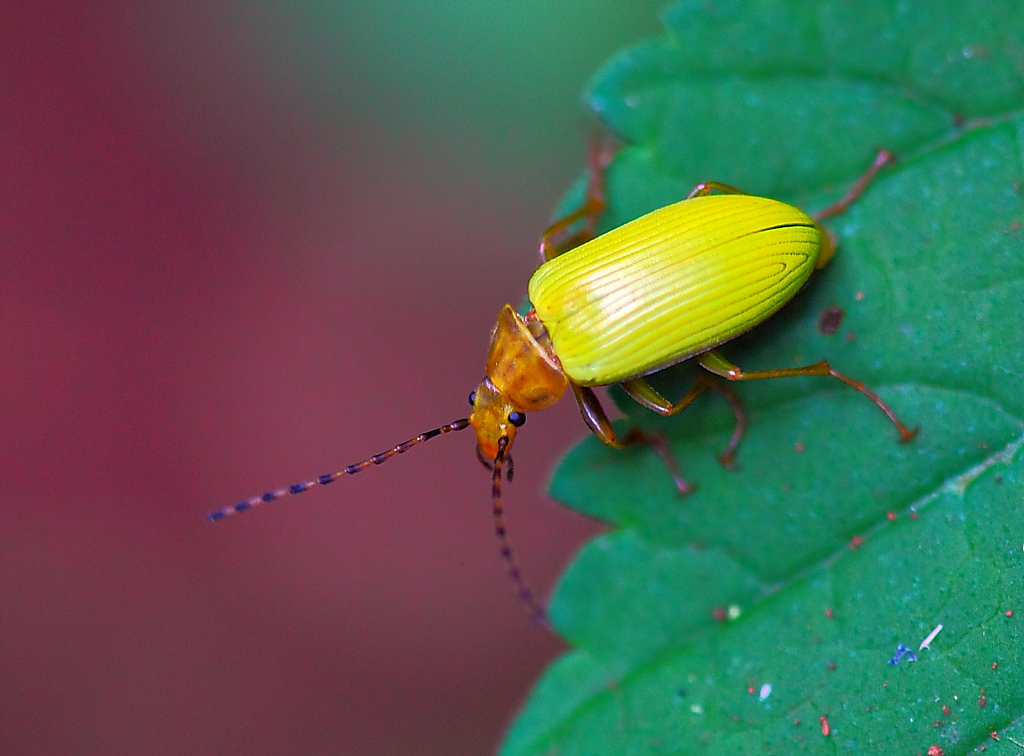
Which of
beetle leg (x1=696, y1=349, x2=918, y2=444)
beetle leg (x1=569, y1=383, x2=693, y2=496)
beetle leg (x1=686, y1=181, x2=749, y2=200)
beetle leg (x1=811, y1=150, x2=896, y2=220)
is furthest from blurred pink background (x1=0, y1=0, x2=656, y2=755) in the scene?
beetle leg (x1=811, y1=150, x2=896, y2=220)

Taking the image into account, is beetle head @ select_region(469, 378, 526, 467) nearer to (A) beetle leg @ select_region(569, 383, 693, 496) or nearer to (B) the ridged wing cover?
(A) beetle leg @ select_region(569, 383, 693, 496)

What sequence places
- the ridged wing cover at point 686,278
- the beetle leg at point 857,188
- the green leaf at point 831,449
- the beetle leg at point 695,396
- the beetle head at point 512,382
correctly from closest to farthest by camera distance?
the green leaf at point 831,449 → the ridged wing cover at point 686,278 → the beetle leg at point 857,188 → the beetle leg at point 695,396 → the beetle head at point 512,382

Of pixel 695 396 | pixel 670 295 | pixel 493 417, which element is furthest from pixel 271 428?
pixel 670 295

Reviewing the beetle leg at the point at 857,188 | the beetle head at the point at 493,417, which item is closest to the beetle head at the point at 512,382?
the beetle head at the point at 493,417

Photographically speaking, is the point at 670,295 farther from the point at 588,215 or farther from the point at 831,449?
the point at 831,449

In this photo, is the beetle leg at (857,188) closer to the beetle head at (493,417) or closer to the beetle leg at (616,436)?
the beetle leg at (616,436)

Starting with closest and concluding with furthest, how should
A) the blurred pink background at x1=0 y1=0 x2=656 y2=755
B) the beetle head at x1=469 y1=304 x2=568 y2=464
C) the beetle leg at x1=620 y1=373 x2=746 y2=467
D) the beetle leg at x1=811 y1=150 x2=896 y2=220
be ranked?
the beetle leg at x1=811 y1=150 x2=896 y2=220 → the beetle leg at x1=620 y1=373 x2=746 y2=467 → the beetle head at x1=469 y1=304 x2=568 y2=464 → the blurred pink background at x1=0 y1=0 x2=656 y2=755
